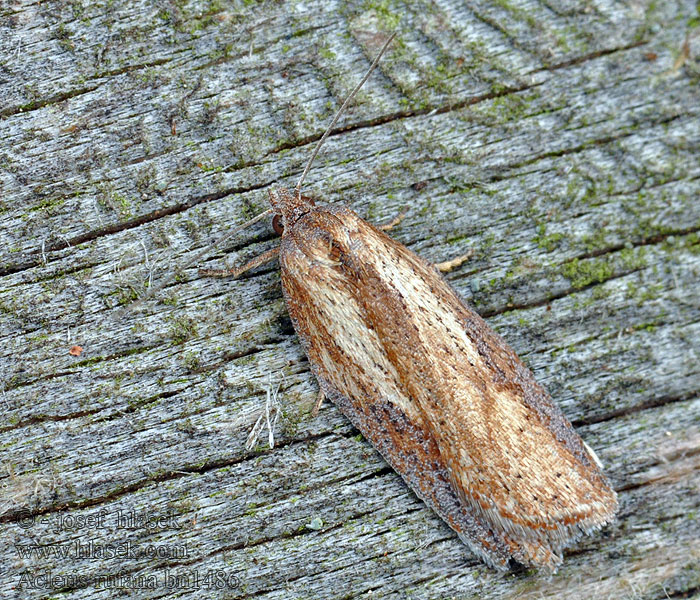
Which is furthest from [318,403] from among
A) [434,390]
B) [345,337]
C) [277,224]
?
[277,224]

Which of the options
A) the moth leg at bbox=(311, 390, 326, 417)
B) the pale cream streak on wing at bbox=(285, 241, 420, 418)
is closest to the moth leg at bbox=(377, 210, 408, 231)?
the pale cream streak on wing at bbox=(285, 241, 420, 418)

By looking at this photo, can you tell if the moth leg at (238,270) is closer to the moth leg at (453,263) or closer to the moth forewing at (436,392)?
A: the moth forewing at (436,392)

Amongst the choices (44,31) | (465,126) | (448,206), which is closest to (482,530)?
(448,206)

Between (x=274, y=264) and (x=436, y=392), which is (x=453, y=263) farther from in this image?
(x=274, y=264)

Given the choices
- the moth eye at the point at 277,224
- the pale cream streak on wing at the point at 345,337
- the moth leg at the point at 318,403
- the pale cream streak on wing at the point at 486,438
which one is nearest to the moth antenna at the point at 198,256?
the moth eye at the point at 277,224

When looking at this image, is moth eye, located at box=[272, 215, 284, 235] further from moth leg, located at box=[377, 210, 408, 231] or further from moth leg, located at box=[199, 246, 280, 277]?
moth leg, located at box=[377, 210, 408, 231]

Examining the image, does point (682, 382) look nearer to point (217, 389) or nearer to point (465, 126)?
point (465, 126)
